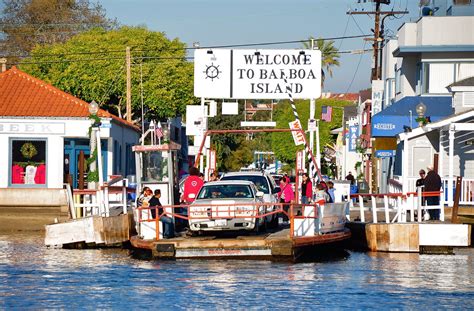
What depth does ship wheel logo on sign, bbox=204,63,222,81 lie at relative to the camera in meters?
36.9

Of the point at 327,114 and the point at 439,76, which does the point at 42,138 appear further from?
the point at 327,114

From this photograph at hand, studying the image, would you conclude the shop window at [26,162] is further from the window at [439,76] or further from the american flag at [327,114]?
the american flag at [327,114]

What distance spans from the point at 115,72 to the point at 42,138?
91.1 feet

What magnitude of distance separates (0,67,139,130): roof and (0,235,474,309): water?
19.0 meters

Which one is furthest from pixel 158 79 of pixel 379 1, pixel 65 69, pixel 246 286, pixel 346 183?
pixel 246 286

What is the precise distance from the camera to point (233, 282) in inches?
847

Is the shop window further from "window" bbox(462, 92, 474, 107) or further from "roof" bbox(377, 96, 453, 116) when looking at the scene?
"window" bbox(462, 92, 474, 107)

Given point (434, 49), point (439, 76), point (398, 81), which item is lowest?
point (439, 76)

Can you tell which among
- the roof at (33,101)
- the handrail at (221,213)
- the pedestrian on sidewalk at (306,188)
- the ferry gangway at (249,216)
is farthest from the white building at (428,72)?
the handrail at (221,213)

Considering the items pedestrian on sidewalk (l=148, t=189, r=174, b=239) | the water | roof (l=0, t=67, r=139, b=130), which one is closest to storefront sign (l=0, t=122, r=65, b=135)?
roof (l=0, t=67, r=139, b=130)

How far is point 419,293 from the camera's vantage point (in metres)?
20.1

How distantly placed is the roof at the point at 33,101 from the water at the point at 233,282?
19.0 m

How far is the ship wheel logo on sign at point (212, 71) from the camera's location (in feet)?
121

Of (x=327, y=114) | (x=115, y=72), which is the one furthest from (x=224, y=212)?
(x=327, y=114)
